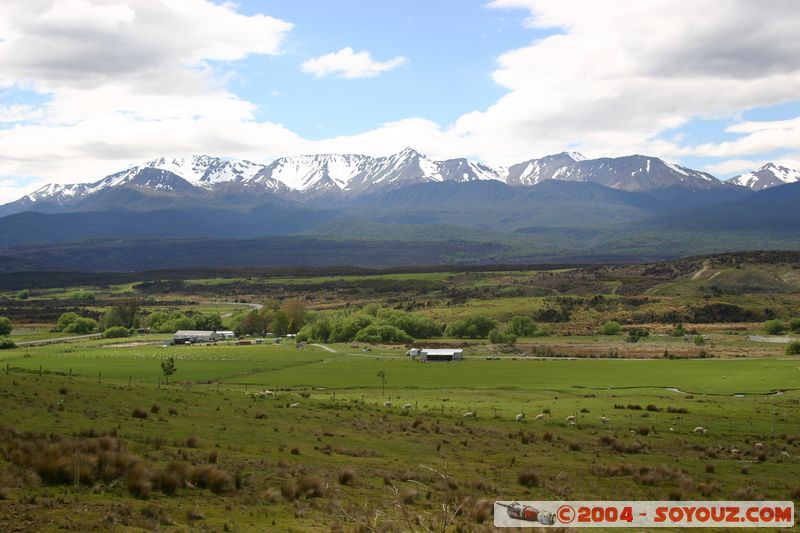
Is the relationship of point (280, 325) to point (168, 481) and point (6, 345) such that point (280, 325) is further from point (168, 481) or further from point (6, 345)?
point (168, 481)

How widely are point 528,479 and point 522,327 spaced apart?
362 feet

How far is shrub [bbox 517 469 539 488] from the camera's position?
1159 inches

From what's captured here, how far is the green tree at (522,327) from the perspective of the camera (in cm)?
13662

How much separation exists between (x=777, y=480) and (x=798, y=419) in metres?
19.4

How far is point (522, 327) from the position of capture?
13850 cm

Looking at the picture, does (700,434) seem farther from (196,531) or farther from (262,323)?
(262,323)

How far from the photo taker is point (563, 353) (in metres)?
107

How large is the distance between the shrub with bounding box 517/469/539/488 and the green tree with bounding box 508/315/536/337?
347ft

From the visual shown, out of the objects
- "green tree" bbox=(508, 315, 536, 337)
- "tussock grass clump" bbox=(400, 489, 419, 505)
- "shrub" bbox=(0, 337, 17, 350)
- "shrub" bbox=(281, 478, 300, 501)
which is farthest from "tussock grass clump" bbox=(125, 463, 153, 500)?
"green tree" bbox=(508, 315, 536, 337)

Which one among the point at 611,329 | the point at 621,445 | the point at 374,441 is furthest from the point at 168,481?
the point at 611,329

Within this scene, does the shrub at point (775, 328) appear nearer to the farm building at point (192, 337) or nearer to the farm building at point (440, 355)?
the farm building at point (440, 355)

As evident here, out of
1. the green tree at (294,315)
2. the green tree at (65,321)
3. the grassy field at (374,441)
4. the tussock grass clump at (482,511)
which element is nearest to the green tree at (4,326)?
the green tree at (65,321)

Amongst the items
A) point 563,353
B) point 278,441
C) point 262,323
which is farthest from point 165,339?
point 278,441

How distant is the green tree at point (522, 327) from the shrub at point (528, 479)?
106 meters
